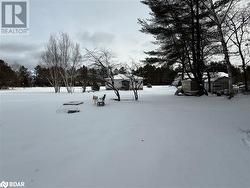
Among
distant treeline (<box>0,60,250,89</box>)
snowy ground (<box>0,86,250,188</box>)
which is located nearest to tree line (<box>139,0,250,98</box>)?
distant treeline (<box>0,60,250,89</box>)

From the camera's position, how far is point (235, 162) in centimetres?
468

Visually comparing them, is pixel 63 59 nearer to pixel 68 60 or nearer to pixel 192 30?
pixel 68 60

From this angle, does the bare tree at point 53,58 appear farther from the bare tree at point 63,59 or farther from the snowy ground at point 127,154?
the snowy ground at point 127,154

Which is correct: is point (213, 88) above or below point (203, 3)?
below

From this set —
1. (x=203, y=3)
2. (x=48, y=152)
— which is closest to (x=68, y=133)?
(x=48, y=152)

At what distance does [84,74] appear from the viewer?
102ft

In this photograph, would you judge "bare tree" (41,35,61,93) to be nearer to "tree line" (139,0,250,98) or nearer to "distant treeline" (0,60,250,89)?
"distant treeline" (0,60,250,89)

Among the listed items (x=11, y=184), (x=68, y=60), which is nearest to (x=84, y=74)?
(x=68, y=60)

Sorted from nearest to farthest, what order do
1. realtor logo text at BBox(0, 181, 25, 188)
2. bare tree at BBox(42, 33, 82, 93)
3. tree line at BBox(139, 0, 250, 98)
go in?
realtor logo text at BBox(0, 181, 25, 188)
tree line at BBox(139, 0, 250, 98)
bare tree at BBox(42, 33, 82, 93)

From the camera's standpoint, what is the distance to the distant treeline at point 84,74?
21.9m

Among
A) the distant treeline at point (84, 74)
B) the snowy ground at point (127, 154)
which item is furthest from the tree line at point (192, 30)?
the snowy ground at point (127, 154)

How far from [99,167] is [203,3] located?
1765 cm

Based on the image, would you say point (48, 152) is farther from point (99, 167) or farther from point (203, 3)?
point (203, 3)

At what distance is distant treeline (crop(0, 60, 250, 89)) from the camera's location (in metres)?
21.9
